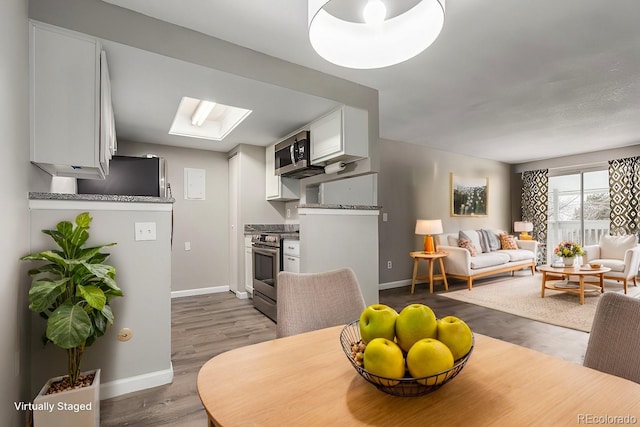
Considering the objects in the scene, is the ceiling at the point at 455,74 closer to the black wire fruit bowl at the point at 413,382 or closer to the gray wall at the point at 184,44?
the gray wall at the point at 184,44

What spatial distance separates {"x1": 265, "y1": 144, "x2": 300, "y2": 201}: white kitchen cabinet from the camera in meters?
4.41

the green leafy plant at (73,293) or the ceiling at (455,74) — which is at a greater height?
the ceiling at (455,74)

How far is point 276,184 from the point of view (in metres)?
4.48

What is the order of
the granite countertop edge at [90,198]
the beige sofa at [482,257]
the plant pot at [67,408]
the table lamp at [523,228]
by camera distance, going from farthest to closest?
the table lamp at [523,228] → the beige sofa at [482,257] → the granite countertop edge at [90,198] → the plant pot at [67,408]

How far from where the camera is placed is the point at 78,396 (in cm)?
149

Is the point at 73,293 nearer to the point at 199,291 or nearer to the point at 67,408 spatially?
the point at 67,408

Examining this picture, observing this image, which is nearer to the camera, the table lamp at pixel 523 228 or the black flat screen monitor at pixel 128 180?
the black flat screen monitor at pixel 128 180

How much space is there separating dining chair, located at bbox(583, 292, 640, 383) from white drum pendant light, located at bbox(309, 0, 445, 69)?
101 cm

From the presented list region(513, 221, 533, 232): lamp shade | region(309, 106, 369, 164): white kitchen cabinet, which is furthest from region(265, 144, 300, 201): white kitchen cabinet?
region(513, 221, 533, 232): lamp shade

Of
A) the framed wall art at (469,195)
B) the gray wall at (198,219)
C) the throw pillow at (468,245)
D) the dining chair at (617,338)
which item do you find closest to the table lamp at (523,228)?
the framed wall art at (469,195)

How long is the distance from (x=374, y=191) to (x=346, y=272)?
3.48 metres

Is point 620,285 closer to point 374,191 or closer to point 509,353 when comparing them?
point 374,191

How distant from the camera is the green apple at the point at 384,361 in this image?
0.64 metres

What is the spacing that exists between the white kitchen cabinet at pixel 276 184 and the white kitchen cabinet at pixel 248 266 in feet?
2.36
